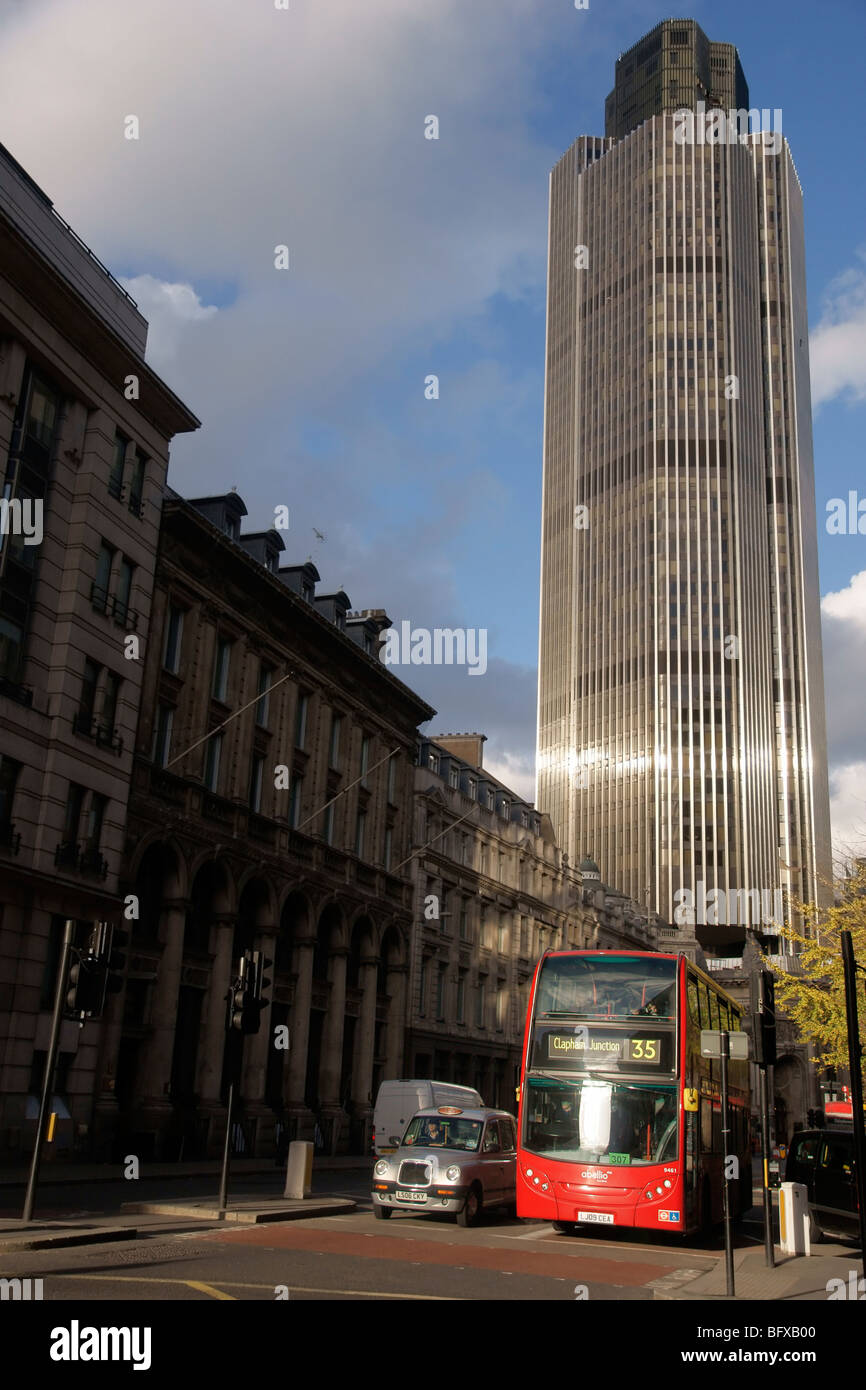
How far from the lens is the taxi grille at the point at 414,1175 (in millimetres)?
21453

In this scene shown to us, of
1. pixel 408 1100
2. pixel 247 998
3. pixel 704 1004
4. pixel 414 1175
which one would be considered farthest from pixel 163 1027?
pixel 704 1004

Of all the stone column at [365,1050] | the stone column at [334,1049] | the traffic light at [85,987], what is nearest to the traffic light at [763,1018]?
the traffic light at [85,987]

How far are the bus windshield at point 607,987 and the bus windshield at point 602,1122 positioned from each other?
3.87 feet

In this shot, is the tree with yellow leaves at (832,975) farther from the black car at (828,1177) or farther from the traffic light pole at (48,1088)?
the traffic light pole at (48,1088)

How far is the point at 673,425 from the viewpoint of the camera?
144m

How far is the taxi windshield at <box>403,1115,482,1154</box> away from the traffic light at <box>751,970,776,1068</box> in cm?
735

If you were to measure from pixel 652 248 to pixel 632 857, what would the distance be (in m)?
74.3

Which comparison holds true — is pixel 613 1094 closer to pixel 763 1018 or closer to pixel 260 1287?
pixel 763 1018

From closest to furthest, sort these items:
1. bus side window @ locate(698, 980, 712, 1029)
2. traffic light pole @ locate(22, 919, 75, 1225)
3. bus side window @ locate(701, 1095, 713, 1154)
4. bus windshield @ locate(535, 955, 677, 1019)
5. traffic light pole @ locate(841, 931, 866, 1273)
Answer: traffic light pole @ locate(841, 931, 866, 1273), traffic light pole @ locate(22, 919, 75, 1225), bus windshield @ locate(535, 955, 677, 1019), bus side window @ locate(701, 1095, 713, 1154), bus side window @ locate(698, 980, 712, 1029)

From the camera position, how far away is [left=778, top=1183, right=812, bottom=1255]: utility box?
19438 mm

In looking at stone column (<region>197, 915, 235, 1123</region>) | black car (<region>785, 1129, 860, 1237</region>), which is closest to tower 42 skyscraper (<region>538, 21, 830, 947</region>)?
stone column (<region>197, 915, 235, 1123</region>)

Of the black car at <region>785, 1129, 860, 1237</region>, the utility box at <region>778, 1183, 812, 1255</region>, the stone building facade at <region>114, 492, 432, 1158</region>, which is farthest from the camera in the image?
the stone building facade at <region>114, 492, 432, 1158</region>

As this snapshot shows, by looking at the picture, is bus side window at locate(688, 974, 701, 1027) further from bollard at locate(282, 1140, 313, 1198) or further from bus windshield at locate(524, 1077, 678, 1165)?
bollard at locate(282, 1140, 313, 1198)
